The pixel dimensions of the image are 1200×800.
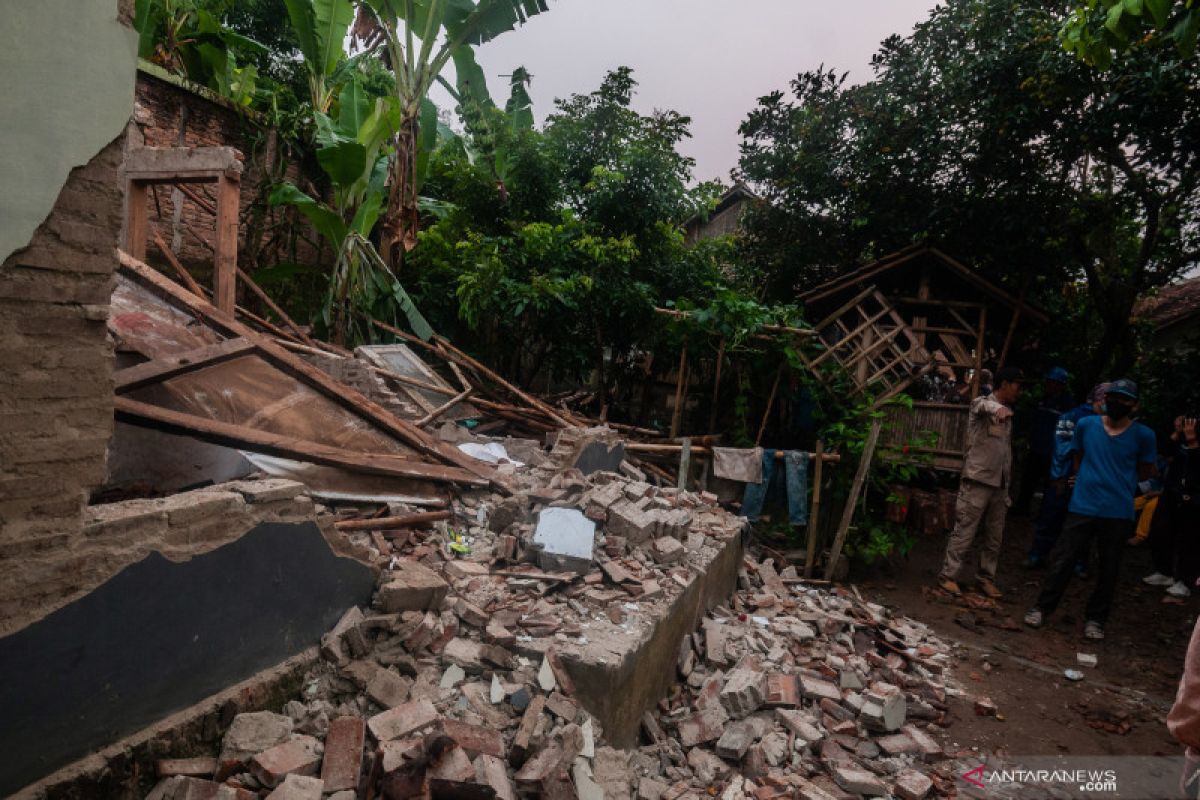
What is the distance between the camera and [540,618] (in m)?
3.39

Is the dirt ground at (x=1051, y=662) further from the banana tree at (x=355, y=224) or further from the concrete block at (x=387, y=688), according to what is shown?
the banana tree at (x=355, y=224)

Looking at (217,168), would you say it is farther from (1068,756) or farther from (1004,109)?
(1004,109)

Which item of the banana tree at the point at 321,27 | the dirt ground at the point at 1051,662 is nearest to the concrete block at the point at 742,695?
the dirt ground at the point at 1051,662

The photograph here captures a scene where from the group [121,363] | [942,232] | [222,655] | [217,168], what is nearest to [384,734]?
[222,655]

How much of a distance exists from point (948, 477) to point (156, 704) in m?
8.54

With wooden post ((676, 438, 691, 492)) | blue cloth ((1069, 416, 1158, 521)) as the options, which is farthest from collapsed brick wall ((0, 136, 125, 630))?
blue cloth ((1069, 416, 1158, 521))

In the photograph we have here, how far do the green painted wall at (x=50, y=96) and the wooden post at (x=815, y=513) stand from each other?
5965mm

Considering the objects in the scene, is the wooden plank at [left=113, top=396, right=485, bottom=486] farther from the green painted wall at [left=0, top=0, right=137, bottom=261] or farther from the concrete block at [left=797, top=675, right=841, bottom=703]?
the concrete block at [left=797, top=675, right=841, bottom=703]

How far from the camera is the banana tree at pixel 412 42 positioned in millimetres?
7656

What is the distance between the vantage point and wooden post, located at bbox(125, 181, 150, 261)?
4922 mm

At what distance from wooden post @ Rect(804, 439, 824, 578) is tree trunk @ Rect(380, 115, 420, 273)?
19.4 ft

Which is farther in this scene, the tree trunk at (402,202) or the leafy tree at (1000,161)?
the tree trunk at (402,202)

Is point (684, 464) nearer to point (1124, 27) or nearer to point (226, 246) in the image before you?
point (226, 246)

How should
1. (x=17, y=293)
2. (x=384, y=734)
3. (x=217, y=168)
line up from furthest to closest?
(x=217, y=168), (x=384, y=734), (x=17, y=293)
